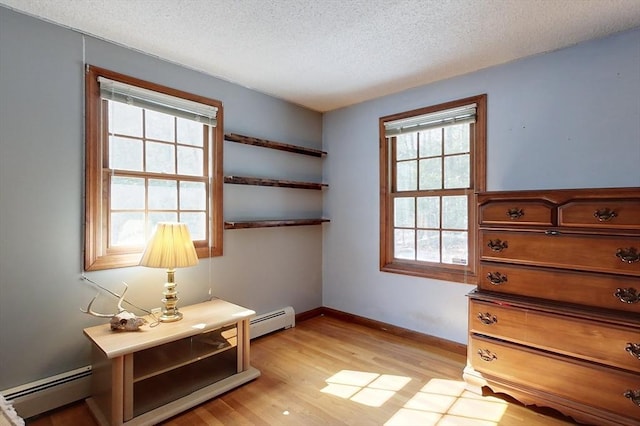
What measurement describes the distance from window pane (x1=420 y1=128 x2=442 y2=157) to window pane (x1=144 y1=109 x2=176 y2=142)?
2.25 metres

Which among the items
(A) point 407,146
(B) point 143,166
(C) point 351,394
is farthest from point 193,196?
(A) point 407,146

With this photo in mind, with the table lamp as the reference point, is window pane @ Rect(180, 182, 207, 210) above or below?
above

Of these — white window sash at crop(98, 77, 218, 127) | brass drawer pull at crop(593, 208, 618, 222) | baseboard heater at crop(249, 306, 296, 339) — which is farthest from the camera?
baseboard heater at crop(249, 306, 296, 339)

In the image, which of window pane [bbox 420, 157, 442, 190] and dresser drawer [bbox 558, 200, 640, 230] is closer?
dresser drawer [bbox 558, 200, 640, 230]

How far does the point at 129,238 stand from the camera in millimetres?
2449

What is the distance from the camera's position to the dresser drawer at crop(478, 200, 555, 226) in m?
2.03

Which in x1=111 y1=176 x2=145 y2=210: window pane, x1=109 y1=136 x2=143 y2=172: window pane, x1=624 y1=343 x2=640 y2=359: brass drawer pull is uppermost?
x1=109 y1=136 x2=143 y2=172: window pane

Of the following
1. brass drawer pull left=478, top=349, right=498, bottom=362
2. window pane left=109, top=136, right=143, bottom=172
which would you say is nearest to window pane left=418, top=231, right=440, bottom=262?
brass drawer pull left=478, top=349, right=498, bottom=362

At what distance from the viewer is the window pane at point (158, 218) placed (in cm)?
254

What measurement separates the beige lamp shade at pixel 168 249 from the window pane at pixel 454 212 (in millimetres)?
2208

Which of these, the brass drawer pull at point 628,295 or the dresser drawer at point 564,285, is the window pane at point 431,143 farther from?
the brass drawer pull at point 628,295

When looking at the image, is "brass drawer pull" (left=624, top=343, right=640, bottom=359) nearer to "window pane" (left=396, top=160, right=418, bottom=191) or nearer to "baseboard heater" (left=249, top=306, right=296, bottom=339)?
"window pane" (left=396, top=160, right=418, bottom=191)

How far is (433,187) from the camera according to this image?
3.12 m

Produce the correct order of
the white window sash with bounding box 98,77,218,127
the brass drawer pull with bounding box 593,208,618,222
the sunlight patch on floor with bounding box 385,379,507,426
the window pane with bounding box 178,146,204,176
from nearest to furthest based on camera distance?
the brass drawer pull with bounding box 593,208,618,222 → the sunlight patch on floor with bounding box 385,379,507,426 → the white window sash with bounding box 98,77,218,127 → the window pane with bounding box 178,146,204,176
